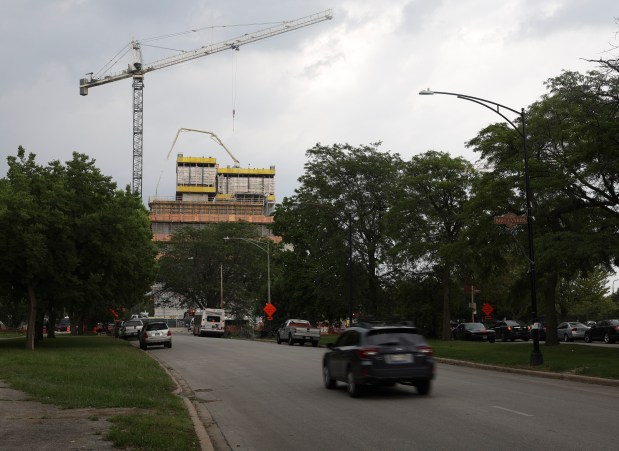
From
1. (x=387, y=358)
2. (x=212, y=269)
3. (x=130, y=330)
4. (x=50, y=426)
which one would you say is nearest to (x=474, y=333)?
(x=130, y=330)

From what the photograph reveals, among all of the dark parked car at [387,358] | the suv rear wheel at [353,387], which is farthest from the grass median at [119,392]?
the dark parked car at [387,358]

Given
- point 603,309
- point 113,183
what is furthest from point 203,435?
point 603,309

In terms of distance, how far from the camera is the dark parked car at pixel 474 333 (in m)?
48.7

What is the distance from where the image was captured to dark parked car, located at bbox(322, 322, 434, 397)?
48.7 feet

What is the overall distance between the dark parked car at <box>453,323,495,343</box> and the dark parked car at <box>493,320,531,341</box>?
0.69 m

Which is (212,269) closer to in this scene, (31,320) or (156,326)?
(156,326)

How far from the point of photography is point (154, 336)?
39812 millimetres

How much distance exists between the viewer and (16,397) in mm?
13641

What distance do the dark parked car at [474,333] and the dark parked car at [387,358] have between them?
34680mm

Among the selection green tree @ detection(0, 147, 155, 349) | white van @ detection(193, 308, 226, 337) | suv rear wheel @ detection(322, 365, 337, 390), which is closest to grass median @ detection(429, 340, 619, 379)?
suv rear wheel @ detection(322, 365, 337, 390)

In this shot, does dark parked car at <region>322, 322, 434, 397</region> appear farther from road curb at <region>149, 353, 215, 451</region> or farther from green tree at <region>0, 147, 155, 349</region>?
green tree at <region>0, 147, 155, 349</region>

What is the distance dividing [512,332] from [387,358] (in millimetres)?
35610

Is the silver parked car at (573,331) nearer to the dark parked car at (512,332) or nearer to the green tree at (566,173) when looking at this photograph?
the dark parked car at (512,332)

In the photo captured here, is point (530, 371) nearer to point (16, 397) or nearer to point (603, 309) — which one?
point (16, 397)
